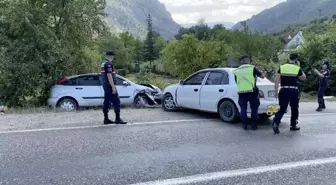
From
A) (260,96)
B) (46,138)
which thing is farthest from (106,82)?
(260,96)

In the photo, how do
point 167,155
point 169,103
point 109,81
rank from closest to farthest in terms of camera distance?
point 167,155 → point 109,81 → point 169,103

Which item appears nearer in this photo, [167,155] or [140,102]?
[167,155]

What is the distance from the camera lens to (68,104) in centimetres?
1226

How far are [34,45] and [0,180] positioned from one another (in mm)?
10227

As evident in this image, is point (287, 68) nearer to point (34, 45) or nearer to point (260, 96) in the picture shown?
point (260, 96)

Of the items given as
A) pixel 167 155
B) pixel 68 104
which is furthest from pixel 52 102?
pixel 167 155

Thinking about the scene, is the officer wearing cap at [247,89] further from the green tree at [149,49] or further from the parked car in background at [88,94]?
the green tree at [149,49]

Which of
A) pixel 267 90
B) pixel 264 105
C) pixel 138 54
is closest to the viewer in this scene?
pixel 264 105

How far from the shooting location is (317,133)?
303 inches

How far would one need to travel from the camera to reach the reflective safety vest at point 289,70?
7.50 m

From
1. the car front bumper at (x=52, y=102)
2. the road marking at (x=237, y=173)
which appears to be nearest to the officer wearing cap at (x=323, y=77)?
the road marking at (x=237, y=173)

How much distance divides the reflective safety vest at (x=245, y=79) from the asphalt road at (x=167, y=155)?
94 centimetres

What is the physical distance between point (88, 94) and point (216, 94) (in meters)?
5.12

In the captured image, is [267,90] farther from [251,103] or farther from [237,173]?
[237,173]
